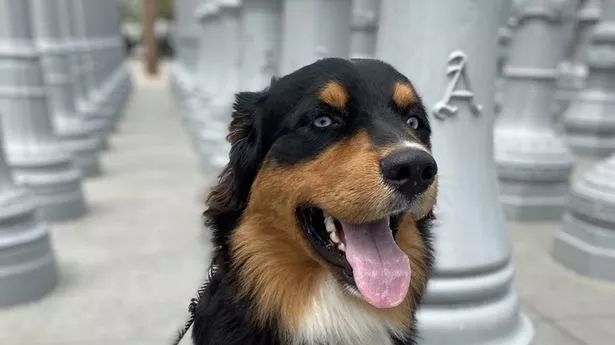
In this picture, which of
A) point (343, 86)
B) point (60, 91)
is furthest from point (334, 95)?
point (60, 91)

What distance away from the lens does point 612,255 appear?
5.10 metres

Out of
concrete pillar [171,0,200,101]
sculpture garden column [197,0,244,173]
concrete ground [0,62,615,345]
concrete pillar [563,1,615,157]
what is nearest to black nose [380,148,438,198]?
concrete ground [0,62,615,345]

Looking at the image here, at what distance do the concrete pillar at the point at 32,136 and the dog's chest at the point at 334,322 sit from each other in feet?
15.2

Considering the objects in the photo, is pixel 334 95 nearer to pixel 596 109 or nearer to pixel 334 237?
pixel 334 237

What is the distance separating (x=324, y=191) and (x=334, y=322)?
1.78 feet

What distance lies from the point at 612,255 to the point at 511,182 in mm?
1697

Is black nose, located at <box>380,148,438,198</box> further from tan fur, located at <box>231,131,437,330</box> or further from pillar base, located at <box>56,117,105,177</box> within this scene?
pillar base, located at <box>56,117,105,177</box>

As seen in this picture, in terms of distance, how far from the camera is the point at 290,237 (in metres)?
2.43

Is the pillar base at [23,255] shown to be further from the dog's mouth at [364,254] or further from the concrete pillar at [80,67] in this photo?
the concrete pillar at [80,67]

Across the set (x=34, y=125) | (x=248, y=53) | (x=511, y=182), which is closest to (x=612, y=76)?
(x=511, y=182)

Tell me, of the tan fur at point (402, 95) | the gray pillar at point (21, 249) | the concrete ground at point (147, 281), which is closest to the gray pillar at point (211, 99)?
the concrete ground at point (147, 281)

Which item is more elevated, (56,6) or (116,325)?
(56,6)

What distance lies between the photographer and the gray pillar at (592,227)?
16.8 ft

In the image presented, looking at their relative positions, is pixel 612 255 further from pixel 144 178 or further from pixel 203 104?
pixel 203 104
